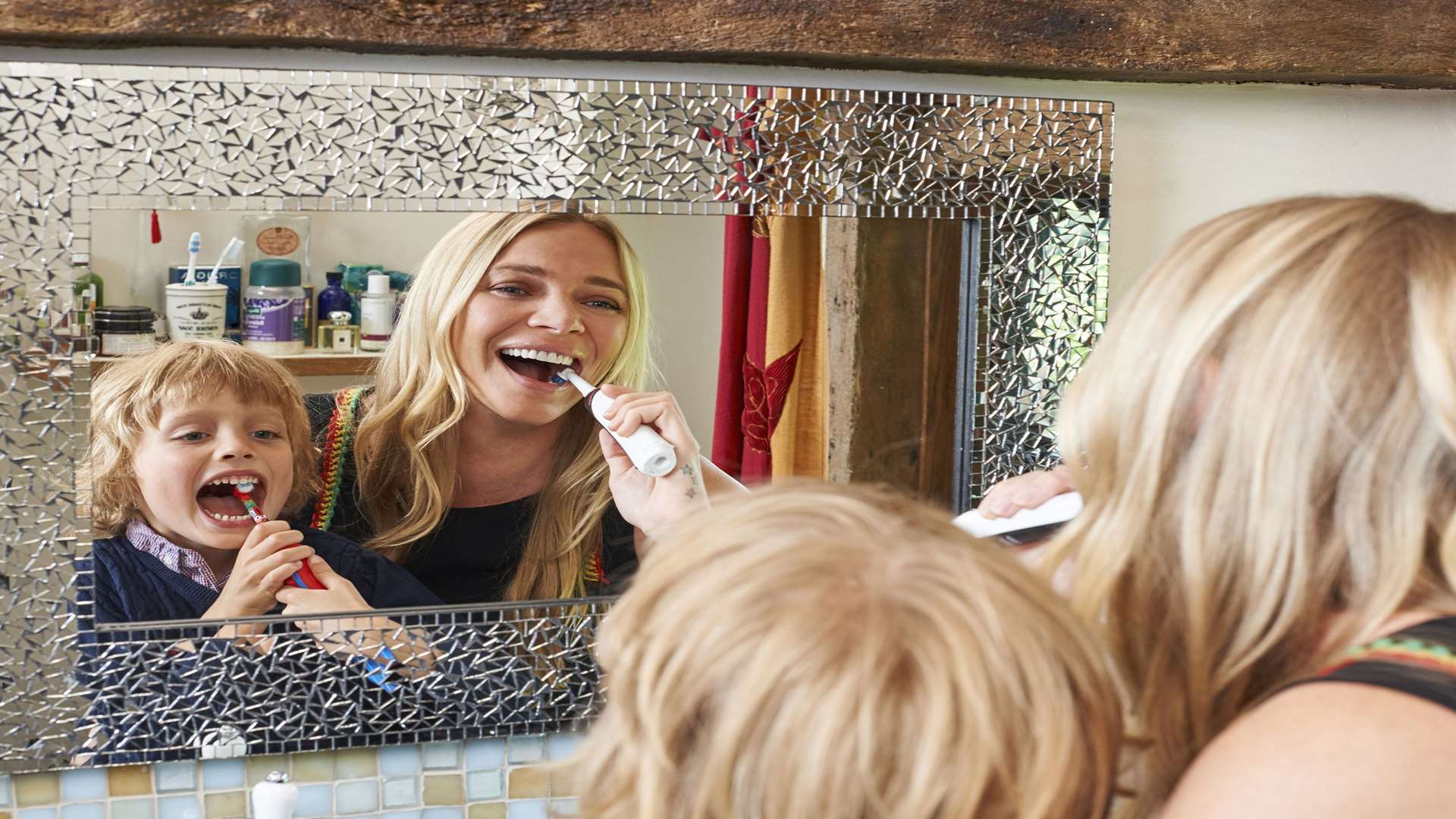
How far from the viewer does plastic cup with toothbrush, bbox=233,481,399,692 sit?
3.25ft

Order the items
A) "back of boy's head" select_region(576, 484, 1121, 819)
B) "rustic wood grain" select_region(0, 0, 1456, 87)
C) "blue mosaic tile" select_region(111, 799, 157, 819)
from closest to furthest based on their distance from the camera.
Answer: "back of boy's head" select_region(576, 484, 1121, 819)
"rustic wood grain" select_region(0, 0, 1456, 87)
"blue mosaic tile" select_region(111, 799, 157, 819)

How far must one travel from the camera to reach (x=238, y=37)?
927 mm

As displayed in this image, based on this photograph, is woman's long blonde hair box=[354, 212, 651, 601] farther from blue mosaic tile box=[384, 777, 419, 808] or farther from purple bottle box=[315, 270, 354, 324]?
blue mosaic tile box=[384, 777, 419, 808]

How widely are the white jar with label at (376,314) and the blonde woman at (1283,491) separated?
568 millimetres

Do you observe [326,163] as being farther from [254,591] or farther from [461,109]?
[254,591]

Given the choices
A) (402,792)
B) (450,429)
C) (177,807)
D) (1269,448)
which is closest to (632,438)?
(450,429)

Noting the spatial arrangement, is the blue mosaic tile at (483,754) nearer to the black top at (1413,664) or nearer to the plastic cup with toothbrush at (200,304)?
the plastic cup with toothbrush at (200,304)

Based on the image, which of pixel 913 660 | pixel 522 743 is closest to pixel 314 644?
pixel 522 743

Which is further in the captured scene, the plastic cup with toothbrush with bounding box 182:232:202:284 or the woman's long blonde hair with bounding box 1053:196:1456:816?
the plastic cup with toothbrush with bounding box 182:232:202:284

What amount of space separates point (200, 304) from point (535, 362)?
25cm

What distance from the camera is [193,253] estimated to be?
957 millimetres

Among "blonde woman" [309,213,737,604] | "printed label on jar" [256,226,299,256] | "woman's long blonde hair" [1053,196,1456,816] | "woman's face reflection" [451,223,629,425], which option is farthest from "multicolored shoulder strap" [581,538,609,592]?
Result: "woman's long blonde hair" [1053,196,1456,816]

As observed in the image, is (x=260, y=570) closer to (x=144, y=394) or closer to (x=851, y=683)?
(x=144, y=394)

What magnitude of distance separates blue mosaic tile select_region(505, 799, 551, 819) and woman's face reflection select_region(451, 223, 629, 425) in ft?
1.09
